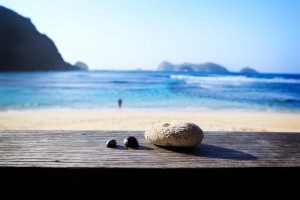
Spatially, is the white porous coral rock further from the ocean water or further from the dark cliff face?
the dark cliff face

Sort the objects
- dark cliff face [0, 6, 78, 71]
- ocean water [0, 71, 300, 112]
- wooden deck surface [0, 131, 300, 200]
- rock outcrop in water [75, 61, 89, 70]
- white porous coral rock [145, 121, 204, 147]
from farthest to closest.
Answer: rock outcrop in water [75, 61, 89, 70]
dark cliff face [0, 6, 78, 71]
ocean water [0, 71, 300, 112]
white porous coral rock [145, 121, 204, 147]
wooden deck surface [0, 131, 300, 200]

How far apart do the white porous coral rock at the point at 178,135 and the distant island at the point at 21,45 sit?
72804 millimetres

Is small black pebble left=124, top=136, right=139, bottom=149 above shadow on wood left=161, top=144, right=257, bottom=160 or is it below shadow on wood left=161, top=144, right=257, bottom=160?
above

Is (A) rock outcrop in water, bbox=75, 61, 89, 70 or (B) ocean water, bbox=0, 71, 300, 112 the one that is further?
(A) rock outcrop in water, bbox=75, 61, 89, 70

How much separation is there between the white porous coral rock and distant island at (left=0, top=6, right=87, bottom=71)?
72.8 meters

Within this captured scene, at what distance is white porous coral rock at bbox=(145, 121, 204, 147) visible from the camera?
8.56ft

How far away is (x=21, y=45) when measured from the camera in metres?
72.2

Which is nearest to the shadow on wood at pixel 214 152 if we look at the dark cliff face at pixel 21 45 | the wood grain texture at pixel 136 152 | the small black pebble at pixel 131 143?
the wood grain texture at pixel 136 152

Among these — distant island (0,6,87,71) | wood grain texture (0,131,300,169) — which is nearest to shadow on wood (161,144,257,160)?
wood grain texture (0,131,300,169)

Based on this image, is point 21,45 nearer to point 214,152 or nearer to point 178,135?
point 178,135

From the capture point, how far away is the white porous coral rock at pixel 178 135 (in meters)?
2.61
